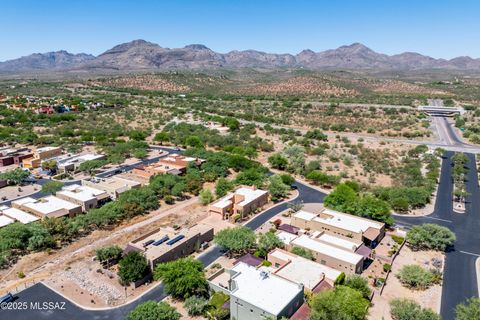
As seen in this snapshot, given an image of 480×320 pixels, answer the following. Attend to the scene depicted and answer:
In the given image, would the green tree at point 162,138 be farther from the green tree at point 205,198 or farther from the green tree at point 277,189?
the green tree at point 277,189

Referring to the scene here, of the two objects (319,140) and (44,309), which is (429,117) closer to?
(319,140)

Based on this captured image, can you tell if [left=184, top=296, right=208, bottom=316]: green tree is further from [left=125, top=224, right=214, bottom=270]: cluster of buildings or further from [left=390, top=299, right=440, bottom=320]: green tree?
[left=390, top=299, right=440, bottom=320]: green tree

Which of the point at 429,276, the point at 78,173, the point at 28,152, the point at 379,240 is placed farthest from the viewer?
the point at 28,152

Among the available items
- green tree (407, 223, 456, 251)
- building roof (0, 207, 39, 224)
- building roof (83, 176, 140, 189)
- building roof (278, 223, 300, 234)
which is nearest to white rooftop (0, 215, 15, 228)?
building roof (0, 207, 39, 224)

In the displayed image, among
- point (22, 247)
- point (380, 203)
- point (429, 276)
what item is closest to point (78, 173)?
point (22, 247)

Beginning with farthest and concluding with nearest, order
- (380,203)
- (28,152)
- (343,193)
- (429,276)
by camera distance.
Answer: (28,152) → (343,193) → (380,203) → (429,276)

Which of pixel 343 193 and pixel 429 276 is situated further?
pixel 343 193

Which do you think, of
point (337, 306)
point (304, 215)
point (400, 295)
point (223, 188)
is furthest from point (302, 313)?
point (223, 188)
